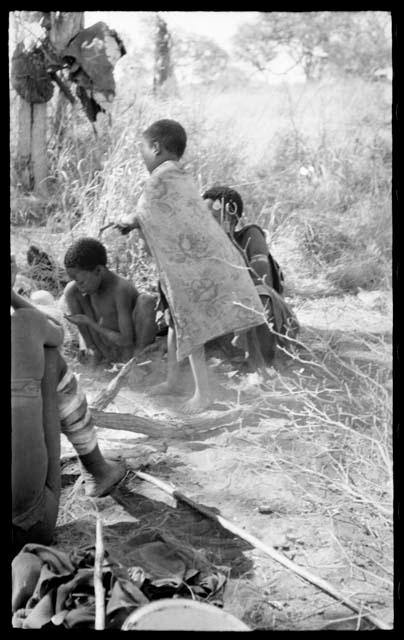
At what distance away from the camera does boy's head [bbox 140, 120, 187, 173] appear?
13.1 ft

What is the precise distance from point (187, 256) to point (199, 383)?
2.35 ft

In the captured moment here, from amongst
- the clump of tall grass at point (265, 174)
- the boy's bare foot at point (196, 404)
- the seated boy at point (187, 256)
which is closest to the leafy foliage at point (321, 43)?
the clump of tall grass at point (265, 174)

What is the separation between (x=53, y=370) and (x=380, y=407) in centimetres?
133

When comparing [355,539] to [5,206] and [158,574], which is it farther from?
[5,206]

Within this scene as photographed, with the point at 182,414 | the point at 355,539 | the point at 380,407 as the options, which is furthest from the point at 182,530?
the point at 182,414

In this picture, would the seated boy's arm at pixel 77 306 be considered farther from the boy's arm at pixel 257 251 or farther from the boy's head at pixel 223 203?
the boy's arm at pixel 257 251

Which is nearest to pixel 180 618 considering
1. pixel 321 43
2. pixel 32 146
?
pixel 32 146

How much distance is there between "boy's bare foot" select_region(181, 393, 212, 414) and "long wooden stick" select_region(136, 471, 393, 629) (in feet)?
2.94

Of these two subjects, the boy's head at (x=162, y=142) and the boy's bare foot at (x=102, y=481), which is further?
the boy's head at (x=162, y=142)

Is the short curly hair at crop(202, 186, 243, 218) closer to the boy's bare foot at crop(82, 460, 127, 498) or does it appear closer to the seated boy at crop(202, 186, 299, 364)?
the seated boy at crop(202, 186, 299, 364)

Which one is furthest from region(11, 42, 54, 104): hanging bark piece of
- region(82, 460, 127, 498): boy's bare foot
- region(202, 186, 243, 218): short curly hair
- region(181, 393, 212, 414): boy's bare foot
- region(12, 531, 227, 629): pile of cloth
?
region(12, 531, 227, 629): pile of cloth

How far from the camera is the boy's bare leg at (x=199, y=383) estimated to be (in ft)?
13.9

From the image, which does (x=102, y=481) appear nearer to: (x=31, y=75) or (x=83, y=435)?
(x=83, y=435)

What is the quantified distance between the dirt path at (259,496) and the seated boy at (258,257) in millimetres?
257
